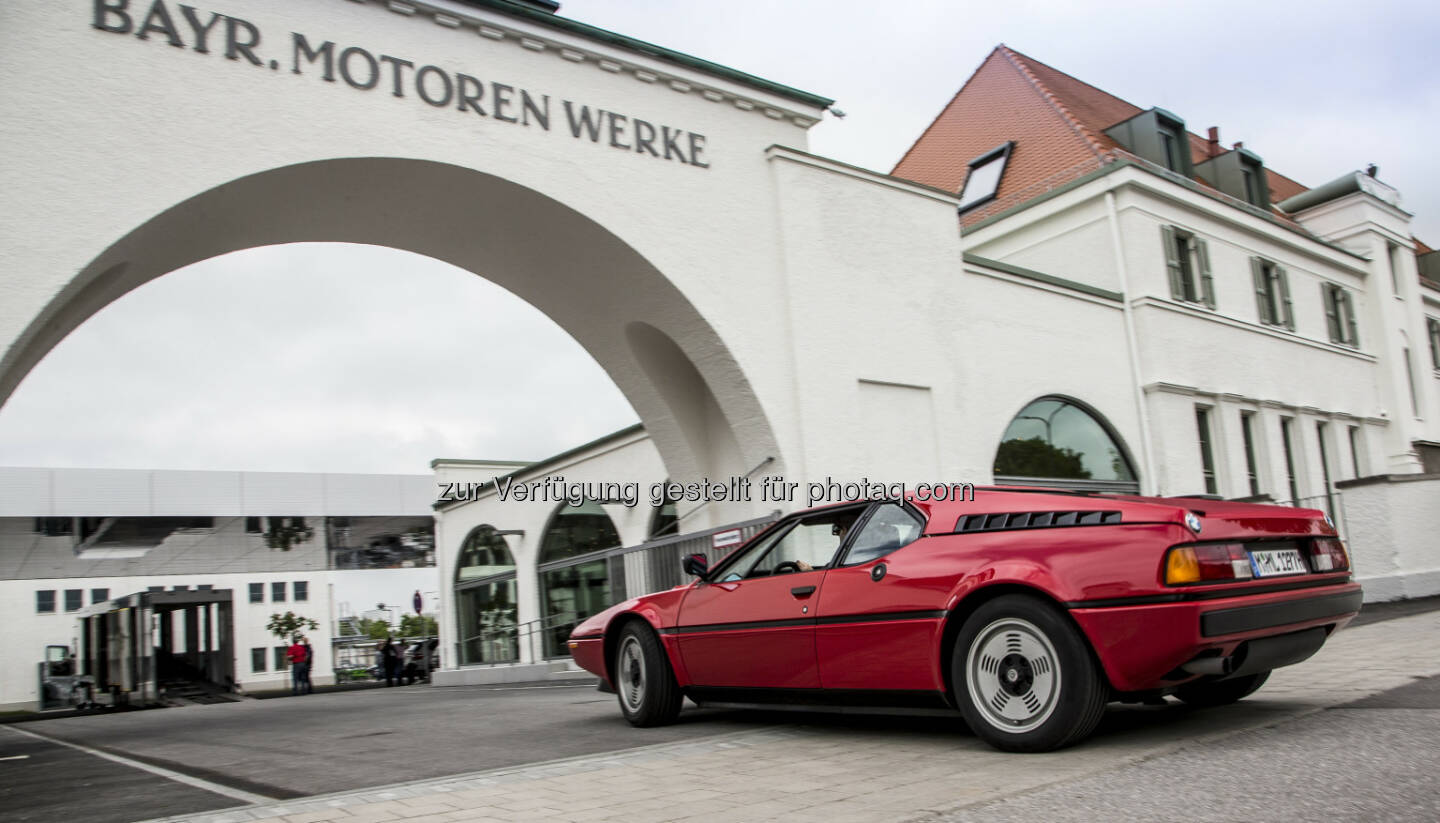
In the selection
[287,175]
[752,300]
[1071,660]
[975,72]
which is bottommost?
[1071,660]

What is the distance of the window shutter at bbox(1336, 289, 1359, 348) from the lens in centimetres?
2364

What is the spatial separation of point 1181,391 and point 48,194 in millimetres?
15818

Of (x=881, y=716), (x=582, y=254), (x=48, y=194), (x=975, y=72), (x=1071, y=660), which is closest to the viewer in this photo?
(x=1071, y=660)

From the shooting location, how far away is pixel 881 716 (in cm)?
684

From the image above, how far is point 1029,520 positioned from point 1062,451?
10832 mm

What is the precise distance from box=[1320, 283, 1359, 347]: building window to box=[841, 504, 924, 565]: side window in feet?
69.3

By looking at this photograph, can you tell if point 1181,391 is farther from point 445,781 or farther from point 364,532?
point 364,532

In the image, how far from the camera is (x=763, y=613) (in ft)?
20.0

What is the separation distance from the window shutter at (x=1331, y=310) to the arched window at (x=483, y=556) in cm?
1879

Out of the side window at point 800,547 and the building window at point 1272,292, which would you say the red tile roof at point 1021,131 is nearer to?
the building window at point 1272,292

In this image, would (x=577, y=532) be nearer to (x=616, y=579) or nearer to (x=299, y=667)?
(x=616, y=579)

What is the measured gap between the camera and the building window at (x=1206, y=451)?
18078mm

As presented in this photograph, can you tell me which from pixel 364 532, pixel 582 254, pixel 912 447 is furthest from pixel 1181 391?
pixel 364 532

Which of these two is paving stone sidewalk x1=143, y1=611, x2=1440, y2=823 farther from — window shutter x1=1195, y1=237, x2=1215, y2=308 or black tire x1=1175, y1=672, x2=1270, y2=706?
window shutter x1=1195, y1=237, x2=1215, y2=308
